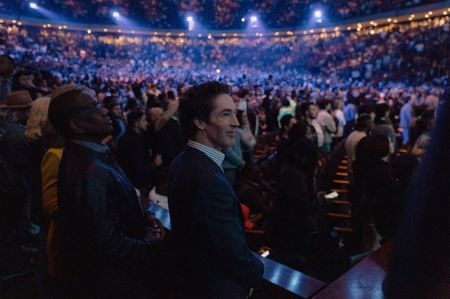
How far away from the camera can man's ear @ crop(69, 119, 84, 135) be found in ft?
6.41

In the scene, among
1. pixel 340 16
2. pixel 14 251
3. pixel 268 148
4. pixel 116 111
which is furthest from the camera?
pixel 340 16

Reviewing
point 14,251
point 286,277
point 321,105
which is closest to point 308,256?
point 286,277

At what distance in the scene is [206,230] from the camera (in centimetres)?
159

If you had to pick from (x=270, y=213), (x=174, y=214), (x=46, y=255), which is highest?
(x=174, y=214)

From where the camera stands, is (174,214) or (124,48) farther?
(124,48)

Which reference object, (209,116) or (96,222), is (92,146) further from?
(209,116)

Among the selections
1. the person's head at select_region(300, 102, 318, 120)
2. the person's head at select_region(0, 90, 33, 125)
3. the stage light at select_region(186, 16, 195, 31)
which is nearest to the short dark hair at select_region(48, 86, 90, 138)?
the person's head at select_region(0, 90, 33, 125)

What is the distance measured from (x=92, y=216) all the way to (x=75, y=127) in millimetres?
474

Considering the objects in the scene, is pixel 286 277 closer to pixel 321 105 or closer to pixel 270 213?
pixel 270 213

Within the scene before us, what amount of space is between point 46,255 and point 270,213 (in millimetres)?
2503

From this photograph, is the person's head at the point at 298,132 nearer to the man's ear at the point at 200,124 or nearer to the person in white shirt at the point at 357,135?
the person in white shirt at the point at 357,135

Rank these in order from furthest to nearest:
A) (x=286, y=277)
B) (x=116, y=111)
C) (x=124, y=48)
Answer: (x=124, y=48), (x=116, y=111), (x=286, y=277)

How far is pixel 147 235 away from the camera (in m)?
2.12

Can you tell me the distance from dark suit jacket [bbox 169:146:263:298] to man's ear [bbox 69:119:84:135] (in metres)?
0.53
